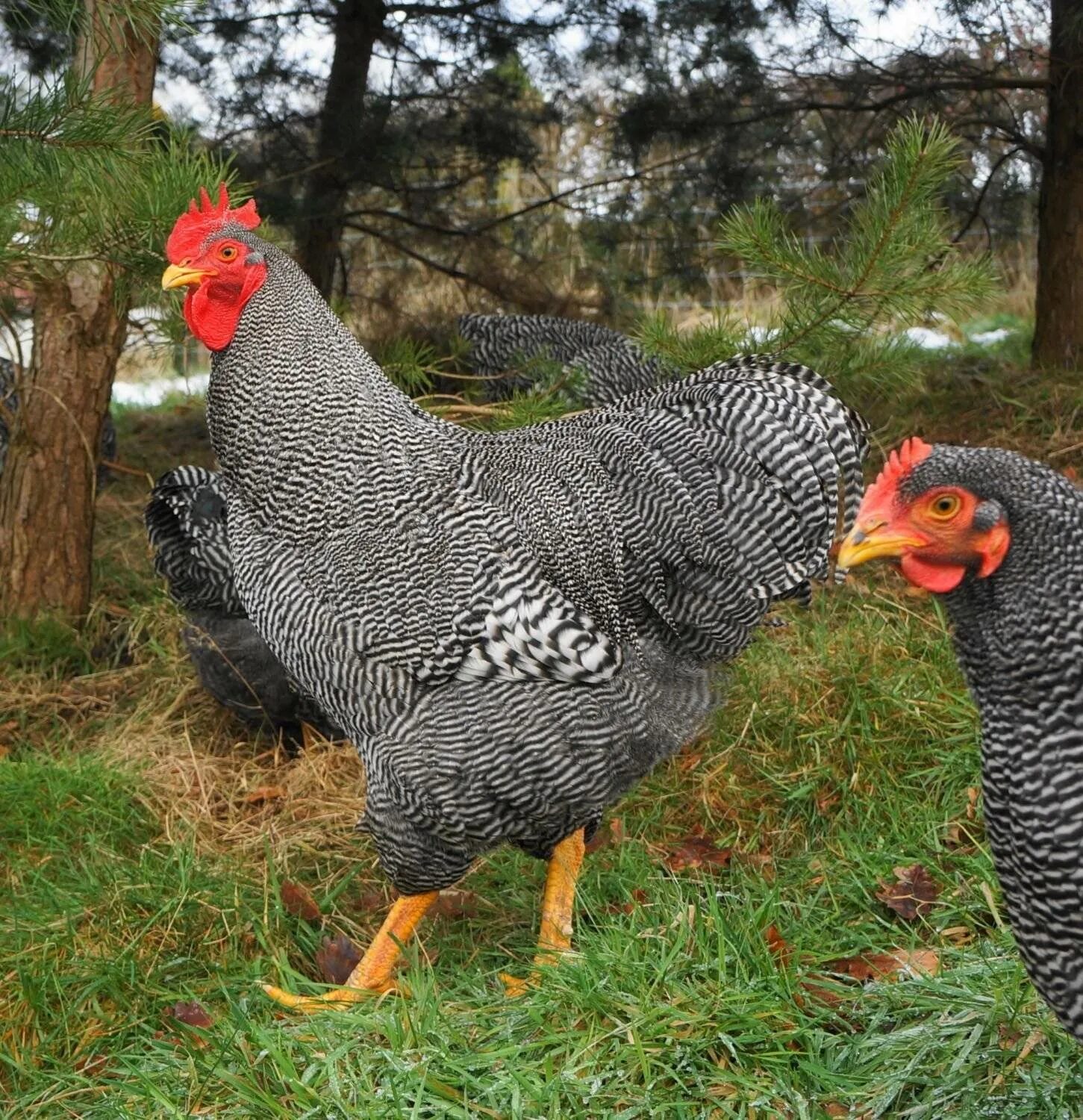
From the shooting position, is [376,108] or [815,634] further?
[376,108]

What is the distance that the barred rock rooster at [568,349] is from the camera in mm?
7355

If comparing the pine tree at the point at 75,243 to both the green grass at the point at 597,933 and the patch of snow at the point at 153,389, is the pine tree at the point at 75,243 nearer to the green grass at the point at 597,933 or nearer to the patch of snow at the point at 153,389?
the green grass at the point at 597,933

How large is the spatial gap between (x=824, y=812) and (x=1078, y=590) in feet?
7.72

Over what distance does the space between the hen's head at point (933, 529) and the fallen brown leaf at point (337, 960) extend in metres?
2.31

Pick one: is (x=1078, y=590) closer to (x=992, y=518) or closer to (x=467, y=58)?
(x=992, y=518)

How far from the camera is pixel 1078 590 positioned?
2.24 metres

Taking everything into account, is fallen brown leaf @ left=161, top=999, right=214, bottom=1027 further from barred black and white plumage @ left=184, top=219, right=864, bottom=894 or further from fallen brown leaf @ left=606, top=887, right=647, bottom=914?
fallen brown leaf @ left=606, top=887, right=647, bottom=914

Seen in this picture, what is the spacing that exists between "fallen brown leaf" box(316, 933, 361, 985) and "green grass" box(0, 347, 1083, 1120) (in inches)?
3.7

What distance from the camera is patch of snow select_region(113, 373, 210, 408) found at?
1249 cm

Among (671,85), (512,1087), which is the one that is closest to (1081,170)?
(671,85)

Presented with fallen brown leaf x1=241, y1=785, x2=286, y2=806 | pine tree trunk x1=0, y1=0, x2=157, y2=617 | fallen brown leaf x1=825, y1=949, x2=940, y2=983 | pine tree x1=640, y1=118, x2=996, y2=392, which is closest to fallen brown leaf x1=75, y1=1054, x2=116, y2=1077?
fallen brown leaf x1=241, y1=785, x2=286, y2=806

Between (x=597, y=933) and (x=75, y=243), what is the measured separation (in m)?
2.70

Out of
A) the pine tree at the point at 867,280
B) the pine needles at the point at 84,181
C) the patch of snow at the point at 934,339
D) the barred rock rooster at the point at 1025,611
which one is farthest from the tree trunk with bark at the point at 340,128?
the barred rock rooster at the point at 1025,611

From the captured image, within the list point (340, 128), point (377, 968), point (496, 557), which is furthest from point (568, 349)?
point (377, 968)
